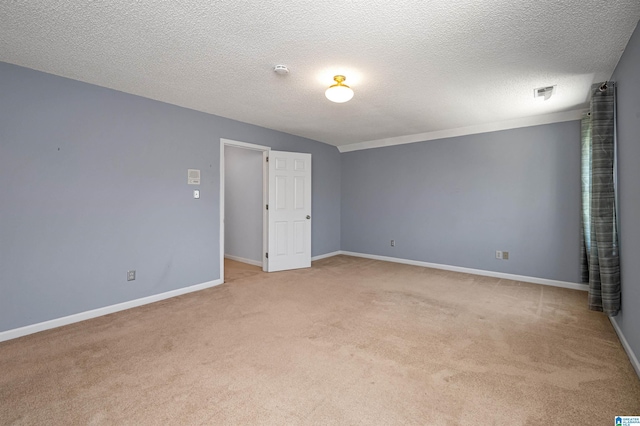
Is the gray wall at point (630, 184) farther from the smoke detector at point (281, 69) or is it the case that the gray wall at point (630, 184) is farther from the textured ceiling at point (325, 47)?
the smoke detector at point (281, 69)

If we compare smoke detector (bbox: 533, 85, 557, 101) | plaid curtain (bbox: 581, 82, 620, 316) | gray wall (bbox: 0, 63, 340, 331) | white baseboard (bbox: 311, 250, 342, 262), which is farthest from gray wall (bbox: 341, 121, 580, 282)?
gray wall (bbox: 0, 63, 340, 331)

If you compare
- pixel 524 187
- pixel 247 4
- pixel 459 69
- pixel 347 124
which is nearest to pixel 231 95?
pixel 247 4

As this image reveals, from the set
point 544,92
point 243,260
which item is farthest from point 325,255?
point 544,92

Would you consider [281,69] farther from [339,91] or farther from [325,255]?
[325,255]

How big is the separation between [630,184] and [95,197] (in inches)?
190

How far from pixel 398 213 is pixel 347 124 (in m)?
2.08

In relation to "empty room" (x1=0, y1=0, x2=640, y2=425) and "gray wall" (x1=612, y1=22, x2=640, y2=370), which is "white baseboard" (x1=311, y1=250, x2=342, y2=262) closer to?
"empty room" (x1=0, y1=0, x2=640, y2=425)

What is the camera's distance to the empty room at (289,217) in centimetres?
190

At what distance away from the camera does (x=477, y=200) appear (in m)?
4.89

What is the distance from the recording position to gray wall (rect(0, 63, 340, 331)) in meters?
2.69

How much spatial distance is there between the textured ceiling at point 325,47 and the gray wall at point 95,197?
0.30 m

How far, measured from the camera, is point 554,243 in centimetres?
423

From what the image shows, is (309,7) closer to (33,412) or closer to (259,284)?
(33,412)

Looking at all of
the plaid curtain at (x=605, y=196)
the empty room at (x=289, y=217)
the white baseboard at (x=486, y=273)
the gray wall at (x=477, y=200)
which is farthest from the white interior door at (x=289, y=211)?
the plaid curtain at (x=605, y=196)
